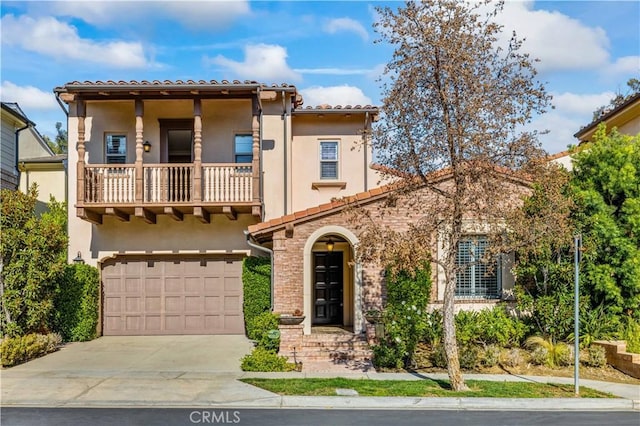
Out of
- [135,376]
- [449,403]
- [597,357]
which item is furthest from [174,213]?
[597,357]

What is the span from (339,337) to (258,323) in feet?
6.58

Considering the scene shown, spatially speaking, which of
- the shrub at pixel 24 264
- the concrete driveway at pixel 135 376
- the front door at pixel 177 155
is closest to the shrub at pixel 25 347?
the concrete driveway at pixel 135 376

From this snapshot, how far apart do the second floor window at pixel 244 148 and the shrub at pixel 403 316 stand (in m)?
6.47

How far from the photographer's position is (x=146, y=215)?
50.5 feet

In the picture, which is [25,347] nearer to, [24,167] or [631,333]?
[24,167]

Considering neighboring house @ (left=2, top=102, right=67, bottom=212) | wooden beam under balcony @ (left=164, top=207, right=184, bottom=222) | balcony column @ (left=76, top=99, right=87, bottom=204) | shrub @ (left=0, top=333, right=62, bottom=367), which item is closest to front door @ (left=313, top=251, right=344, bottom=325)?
wooden beam under balcony @ (left=164, top=207, right=184, bottom=222)

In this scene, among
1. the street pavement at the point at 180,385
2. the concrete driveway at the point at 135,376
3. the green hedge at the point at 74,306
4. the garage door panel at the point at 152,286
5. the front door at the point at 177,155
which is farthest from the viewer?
the garage door panel at the point at 152,286

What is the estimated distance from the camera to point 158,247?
16203mm

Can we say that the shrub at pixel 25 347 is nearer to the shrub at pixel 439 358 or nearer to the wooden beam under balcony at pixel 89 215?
the wooden beam under balcony at pixel 89 215

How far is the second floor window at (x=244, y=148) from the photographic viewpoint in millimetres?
16844

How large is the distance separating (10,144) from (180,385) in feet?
41.9

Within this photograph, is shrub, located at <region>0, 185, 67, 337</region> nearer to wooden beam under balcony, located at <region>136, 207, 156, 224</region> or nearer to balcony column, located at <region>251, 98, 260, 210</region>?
wooden beam under balcony, located at <region>136, 207, 156, 224</region>

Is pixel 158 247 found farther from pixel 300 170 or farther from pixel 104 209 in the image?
pixel 300 170

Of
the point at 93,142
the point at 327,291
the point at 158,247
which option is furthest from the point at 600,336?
the point at 93,142
